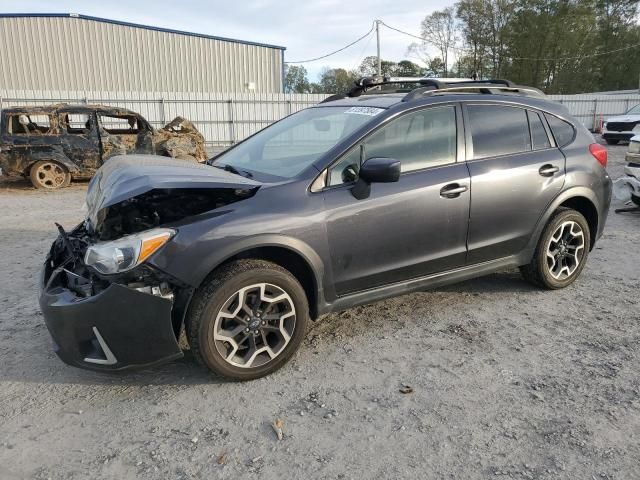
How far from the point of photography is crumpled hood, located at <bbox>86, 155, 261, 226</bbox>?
2765 millimetres

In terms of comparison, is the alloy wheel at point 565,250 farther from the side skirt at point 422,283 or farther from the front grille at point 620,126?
the front grille at point 620,126

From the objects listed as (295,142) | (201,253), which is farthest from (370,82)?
(201,253)

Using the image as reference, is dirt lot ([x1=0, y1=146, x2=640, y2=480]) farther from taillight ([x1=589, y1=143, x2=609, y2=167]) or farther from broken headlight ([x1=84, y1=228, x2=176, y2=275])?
taillight ([x1=589, y1=143, x2=609, y2=167])

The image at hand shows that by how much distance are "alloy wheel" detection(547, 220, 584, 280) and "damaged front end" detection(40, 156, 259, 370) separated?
9.16 feet

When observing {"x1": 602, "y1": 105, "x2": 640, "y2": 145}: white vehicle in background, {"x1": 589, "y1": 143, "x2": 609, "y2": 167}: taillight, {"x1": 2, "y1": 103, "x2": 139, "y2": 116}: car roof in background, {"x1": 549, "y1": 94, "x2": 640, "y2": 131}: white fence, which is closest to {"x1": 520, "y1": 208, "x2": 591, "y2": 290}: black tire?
{"x1": 589, "y1": 143, "x2": 609, "y2": 167}: taillight

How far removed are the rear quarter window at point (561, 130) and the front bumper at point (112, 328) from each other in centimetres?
352

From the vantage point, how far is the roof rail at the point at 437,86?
378cm

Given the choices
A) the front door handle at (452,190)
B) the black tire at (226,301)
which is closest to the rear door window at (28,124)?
the black tire at (226,301)

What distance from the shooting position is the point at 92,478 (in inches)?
88.5

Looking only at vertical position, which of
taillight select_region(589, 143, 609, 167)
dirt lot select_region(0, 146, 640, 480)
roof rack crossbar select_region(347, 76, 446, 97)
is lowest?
dirt lot select_region(0, 146, 640, 480)

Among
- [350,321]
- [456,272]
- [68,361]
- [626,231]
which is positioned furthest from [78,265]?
[626,231]

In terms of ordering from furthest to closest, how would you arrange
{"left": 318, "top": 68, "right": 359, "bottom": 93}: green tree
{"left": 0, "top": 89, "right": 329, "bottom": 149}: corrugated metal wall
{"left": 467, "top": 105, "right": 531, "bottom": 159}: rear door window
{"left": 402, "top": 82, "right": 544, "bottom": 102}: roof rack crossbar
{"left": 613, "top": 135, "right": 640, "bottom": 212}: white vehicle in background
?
{"left": 318, "top": 68, "right": 359, "bottom": 93}: green tree
{"left": 0, "top": 89, "right": 329, "bottom": 149}: corrugated metal wall
{"left": 613, "top": 135, "right": 640, "bottom": 212}: white vehicle in background
{"left": 467, "top": 105, "right": 531, "bottom": 159}: rear door window
{"left": 402, "top": 82, "right": 544, "bottom": 102}: roof rack crossbar

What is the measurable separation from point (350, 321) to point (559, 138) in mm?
2443

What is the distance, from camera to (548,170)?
13.5 feet
